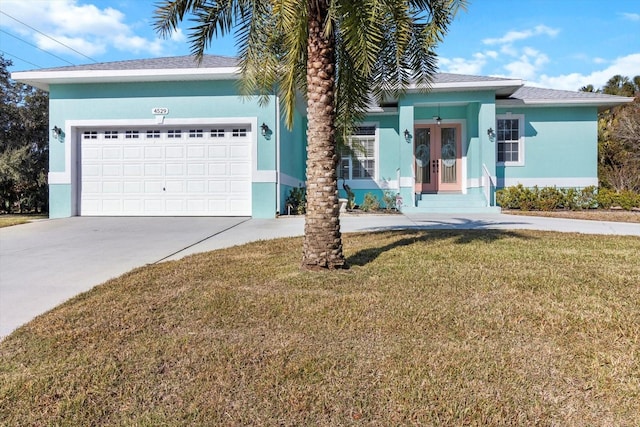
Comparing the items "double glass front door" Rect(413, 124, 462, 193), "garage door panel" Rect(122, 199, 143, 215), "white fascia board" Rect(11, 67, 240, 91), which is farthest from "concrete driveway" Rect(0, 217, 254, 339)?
"double glass front door" Rect(413, 124, 462, 193)

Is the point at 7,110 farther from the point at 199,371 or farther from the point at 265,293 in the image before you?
the point at 199,371

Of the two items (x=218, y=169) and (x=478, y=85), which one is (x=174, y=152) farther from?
(x=478, y=85)

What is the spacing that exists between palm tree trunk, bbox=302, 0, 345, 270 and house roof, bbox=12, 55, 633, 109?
7.33 m

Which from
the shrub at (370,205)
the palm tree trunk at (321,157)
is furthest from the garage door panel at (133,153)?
the palm tree trunk at (321,157)

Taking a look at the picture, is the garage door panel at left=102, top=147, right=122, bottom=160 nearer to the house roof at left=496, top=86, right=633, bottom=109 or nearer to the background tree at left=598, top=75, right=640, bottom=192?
the house roof at left=496, top=86, right=633, bottom=109

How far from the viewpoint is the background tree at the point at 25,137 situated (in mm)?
15531

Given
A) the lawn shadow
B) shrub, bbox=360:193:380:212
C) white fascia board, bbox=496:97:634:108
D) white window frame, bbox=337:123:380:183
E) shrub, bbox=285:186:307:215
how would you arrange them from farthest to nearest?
white window frame, bbox=337:123:380:183, white fascia board, bbox=496:97:634:108, shrub, bbox=360:193:380:212, shrub, bbox=285:186:307:215, the lawn shadow

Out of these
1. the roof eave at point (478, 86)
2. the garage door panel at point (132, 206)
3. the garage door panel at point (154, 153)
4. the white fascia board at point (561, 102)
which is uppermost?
the roof eave at point (478, 86)

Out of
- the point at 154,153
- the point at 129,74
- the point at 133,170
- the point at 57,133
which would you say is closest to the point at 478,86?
the point at 154,153

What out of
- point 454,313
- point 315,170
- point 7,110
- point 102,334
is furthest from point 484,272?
point 7,110

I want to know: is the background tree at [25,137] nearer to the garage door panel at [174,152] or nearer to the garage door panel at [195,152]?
the garage door panel at [174,152]

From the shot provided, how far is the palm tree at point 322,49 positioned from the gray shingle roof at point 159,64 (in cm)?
673

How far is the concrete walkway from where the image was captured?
15.9 ft

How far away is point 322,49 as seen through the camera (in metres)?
5.11
